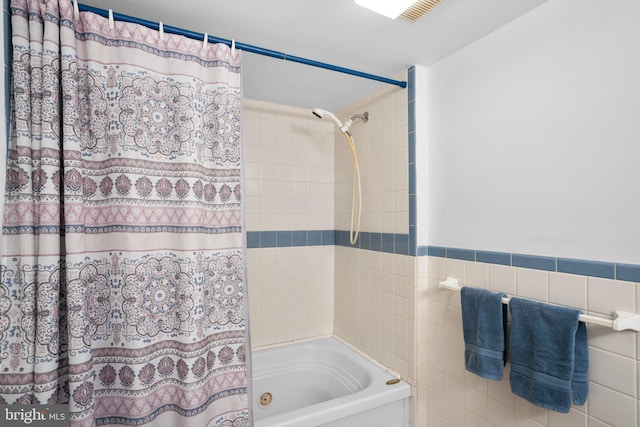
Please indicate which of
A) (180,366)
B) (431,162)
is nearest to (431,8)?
(431,162)

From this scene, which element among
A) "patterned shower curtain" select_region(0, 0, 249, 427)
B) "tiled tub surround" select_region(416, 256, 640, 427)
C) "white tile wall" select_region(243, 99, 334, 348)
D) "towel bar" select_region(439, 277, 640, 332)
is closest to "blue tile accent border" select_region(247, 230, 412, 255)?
"white tile wall" select_region(243, 99, 334, 348)

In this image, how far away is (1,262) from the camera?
37.0 inches

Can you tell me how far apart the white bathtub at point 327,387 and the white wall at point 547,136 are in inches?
34.3

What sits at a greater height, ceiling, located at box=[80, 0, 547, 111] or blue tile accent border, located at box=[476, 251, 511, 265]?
ceiling, located at box=[80, 0, 547, 111]

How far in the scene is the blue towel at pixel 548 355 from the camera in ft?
3.34

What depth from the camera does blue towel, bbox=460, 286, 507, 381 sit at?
4.07 feet

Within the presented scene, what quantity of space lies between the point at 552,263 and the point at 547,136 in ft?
1.56

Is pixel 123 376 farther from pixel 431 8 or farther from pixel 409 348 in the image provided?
pixel 431 8

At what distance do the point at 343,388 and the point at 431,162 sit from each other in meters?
1.48

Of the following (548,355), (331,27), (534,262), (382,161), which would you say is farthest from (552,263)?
(331,27)

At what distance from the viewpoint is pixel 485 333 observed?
127 cm

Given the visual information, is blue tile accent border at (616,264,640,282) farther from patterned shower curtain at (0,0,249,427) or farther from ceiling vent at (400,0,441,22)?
patterned shower curtain at (0,0,249,427)

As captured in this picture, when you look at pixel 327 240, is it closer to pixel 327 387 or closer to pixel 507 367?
pixel 327 387

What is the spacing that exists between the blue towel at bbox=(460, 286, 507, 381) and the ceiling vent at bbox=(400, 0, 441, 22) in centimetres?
115
